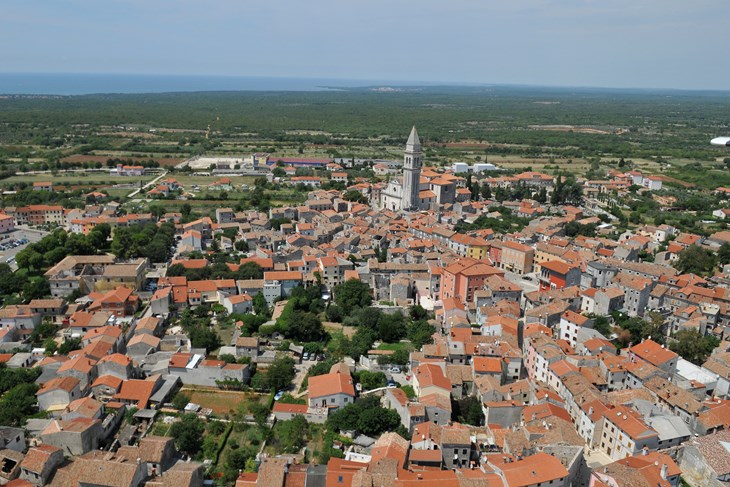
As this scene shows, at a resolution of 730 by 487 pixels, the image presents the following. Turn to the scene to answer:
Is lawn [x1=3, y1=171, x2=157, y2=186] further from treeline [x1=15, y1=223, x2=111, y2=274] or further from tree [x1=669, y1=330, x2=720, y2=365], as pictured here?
tree [x1=669, y1=330, x2=720, y2=365]

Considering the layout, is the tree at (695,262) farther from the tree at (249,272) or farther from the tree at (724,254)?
the tree at (249,272)

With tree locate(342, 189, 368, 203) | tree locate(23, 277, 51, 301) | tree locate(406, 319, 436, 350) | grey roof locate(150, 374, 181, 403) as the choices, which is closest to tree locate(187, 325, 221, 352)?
grey roof locate(150, 374, 181, 403)

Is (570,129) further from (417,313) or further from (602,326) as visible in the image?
(417,313)

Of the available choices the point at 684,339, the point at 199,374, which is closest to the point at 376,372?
the point at 199,374

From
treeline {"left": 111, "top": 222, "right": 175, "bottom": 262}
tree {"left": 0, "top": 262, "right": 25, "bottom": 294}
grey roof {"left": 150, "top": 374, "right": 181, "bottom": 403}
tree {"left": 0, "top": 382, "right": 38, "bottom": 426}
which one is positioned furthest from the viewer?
treeline {"left": 111, "top": 222, "right": 175, "bottom": 262}

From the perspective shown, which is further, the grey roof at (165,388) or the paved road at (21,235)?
the paved road at (21,235)

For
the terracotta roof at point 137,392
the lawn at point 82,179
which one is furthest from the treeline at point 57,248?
the lawn at point 82,179

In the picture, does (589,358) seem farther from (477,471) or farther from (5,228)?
(5,228)
